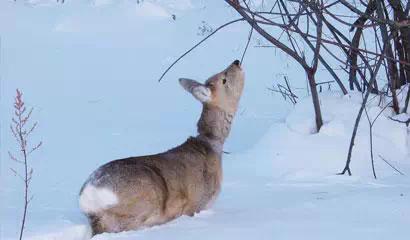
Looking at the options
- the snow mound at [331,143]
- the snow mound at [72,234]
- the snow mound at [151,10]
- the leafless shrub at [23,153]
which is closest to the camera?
the leafless shrub at [23,153]

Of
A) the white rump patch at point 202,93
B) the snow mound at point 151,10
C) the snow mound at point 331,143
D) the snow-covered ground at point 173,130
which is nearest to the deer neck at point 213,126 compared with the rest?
the white rump patch at point 202,93

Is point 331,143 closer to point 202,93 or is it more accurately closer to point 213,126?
point 213,126

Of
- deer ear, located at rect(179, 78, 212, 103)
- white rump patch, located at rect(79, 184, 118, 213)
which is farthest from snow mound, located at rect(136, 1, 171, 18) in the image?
white rump patch, located at rect(79, 184, 118, 213)

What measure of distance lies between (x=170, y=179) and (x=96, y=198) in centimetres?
65

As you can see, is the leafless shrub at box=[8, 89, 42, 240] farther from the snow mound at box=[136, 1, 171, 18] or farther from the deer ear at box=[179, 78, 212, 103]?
the snow mound at box=[136, 1, 171, 18]

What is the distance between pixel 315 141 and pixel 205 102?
1706mm

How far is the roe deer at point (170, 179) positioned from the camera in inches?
221

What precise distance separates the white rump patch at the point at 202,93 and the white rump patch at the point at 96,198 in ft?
4.57

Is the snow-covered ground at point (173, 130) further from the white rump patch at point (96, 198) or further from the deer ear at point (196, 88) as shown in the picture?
the deer ear at point (196, 88)

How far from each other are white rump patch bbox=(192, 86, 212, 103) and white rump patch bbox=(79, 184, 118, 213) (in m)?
1.39

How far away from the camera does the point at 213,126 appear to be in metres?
6.84

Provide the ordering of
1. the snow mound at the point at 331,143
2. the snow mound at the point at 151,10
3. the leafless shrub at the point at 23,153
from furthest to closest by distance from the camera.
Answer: the snow mound at the point at 151,10
the snow mound at the point at 331,143
the leafless shrub at the point at 23,153

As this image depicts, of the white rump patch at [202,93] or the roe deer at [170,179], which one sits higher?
the white rump patch at [202,93]

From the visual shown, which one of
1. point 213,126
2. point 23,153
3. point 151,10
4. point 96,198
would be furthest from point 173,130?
point 151,10
